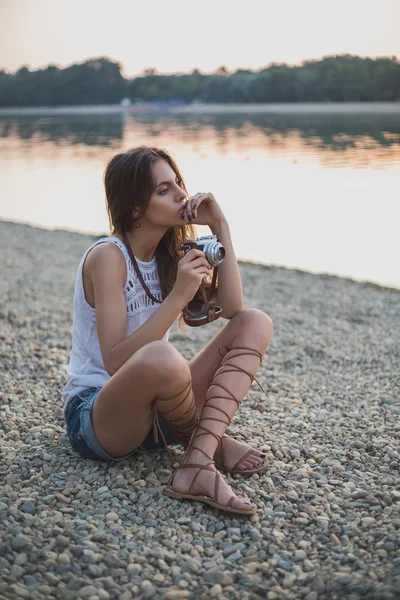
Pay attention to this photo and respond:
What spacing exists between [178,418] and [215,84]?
61.6 m

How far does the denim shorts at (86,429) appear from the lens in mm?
2592

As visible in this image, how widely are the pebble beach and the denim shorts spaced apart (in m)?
0.08

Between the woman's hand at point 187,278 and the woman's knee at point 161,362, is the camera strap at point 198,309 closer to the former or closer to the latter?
the woman's hand at point 187,278

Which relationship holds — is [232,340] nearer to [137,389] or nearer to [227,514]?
[137,389]

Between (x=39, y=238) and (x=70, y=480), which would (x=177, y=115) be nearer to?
(x=39, y=238)

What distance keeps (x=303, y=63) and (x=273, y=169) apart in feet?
105

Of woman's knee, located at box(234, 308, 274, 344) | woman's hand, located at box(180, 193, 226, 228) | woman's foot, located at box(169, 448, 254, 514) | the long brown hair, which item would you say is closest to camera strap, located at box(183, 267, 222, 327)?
woman's knee, located at box(234, 308, 274, 344)

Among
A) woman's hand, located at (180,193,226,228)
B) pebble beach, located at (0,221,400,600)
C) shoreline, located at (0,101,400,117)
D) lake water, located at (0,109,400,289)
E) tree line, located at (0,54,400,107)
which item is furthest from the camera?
shoreline, located at (0,101,400,117)

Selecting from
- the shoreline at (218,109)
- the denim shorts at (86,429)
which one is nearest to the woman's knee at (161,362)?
the denim shorts at (86,429)

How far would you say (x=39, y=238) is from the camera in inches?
414

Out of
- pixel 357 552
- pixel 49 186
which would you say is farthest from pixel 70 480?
pixel 49 186

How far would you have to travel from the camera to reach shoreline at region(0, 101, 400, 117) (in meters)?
42.6

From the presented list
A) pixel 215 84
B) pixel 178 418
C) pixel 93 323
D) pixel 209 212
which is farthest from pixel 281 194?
pixel 215 84

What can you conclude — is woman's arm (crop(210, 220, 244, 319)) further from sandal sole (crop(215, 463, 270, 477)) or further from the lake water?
the lake water
